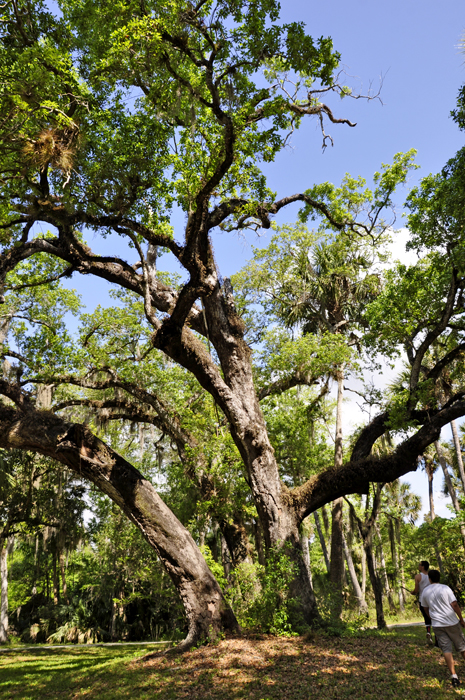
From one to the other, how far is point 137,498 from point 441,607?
213 inches

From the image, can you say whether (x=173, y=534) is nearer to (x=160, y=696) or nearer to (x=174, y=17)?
(x=160, y=696)

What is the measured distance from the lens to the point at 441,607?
549 cm

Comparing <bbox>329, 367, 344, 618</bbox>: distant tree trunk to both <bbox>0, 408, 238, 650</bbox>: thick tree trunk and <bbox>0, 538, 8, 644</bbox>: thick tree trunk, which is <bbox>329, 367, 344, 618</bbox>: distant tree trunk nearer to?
<bbox>0, 408, 238, 650</bbox>: thick tree trunk

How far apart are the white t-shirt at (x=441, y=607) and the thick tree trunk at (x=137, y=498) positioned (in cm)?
398

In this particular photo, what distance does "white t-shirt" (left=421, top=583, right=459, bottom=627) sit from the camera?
541 centimetres

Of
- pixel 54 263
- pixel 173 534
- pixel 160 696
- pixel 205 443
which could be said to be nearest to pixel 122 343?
pixel 54 263

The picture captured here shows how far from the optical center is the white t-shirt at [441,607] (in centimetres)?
541

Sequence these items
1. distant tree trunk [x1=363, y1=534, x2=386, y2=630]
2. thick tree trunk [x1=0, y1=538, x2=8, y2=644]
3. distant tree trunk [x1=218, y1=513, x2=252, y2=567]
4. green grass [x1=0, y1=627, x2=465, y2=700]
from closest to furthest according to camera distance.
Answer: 1. green grass [x1=0, y1=627, x2=465, y2=700]
2. distant tree trunk [x1=363, y1=534, x2=386, y2=630]
3. distant tree trunk [x1=218, y1=513, x2=252, y2=567]
4. thick tree trunk [x1=0, y1=538, x2=8, y2=644]

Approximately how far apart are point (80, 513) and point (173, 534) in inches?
523

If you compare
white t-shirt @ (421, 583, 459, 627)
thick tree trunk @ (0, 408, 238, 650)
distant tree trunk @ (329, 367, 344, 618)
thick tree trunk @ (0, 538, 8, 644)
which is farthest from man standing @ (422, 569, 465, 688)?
thick tree trunk @ (0, 538, 8, 644)

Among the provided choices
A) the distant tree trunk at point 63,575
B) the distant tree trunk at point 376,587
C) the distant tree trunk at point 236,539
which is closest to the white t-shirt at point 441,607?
the distant tree trunk at point 376,587

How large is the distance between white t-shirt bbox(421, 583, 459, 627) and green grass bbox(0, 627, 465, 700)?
58 cm

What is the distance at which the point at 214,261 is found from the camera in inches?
364

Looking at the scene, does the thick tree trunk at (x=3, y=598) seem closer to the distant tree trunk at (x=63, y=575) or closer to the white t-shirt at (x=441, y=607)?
the distant tree trunk at (x=63, y=575)
